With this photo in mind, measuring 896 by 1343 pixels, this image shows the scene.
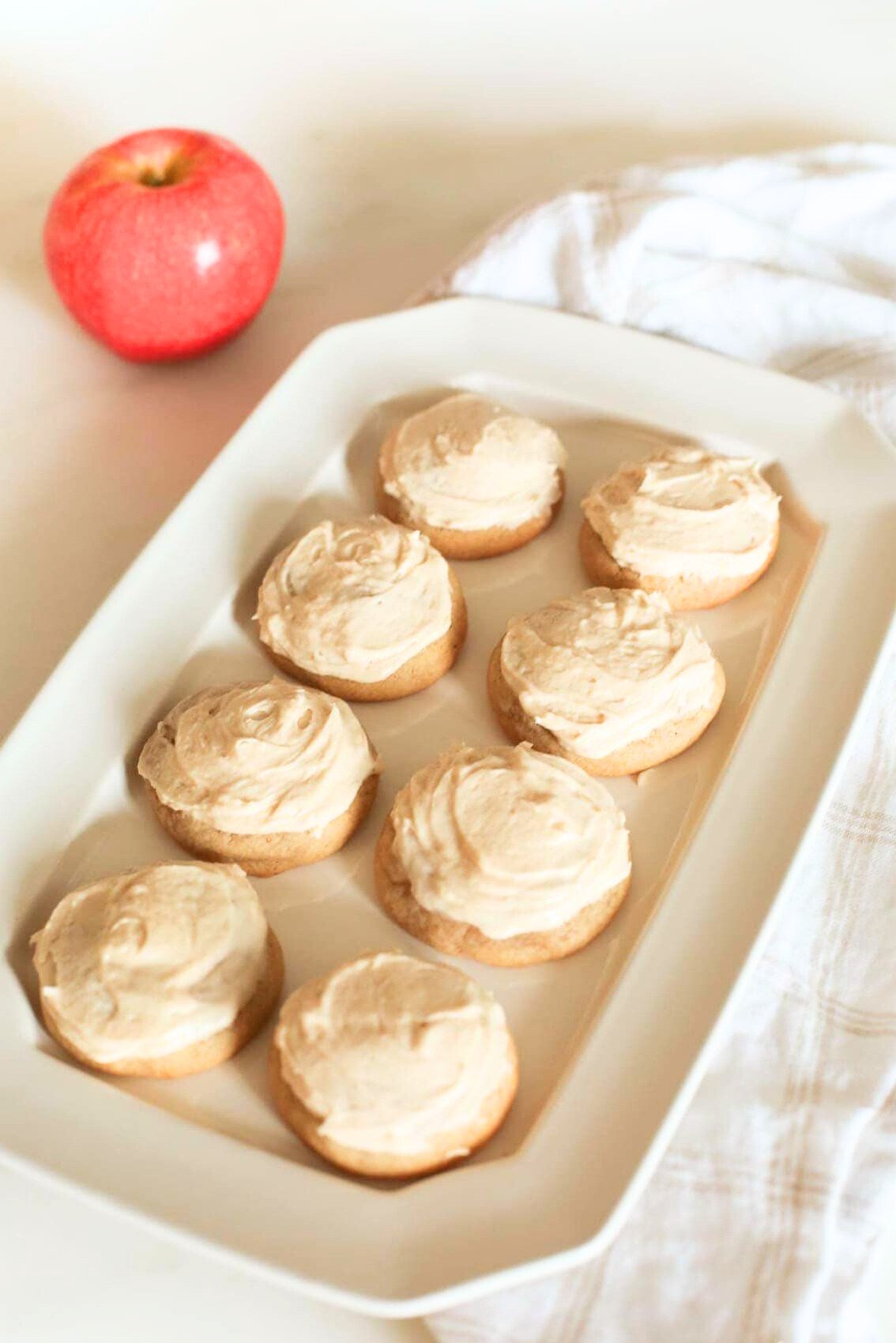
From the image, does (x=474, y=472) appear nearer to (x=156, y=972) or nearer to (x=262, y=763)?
(x=262, y=763)

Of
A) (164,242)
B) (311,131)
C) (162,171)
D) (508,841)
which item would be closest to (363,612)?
(508,841)

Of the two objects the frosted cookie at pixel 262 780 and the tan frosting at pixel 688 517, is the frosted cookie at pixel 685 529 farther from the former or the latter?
the frosted cookie at pixel 262 780

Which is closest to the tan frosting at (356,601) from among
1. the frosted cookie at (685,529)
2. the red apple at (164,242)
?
the frosted cookie at (685,529)

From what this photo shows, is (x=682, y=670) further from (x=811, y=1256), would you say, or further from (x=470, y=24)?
(x=470, y=24)

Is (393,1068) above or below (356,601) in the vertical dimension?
below

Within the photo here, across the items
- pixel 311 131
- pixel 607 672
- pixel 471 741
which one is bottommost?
pixel 471 741

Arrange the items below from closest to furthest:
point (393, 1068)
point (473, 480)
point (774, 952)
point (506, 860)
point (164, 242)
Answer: point (393, 1068) → point (506, 860) → point (774, 952) → point (473, 480) → point (164, 242)

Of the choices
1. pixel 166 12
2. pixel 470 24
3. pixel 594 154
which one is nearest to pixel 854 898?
pixel 594 154

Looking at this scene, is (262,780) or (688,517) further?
(688,517)
